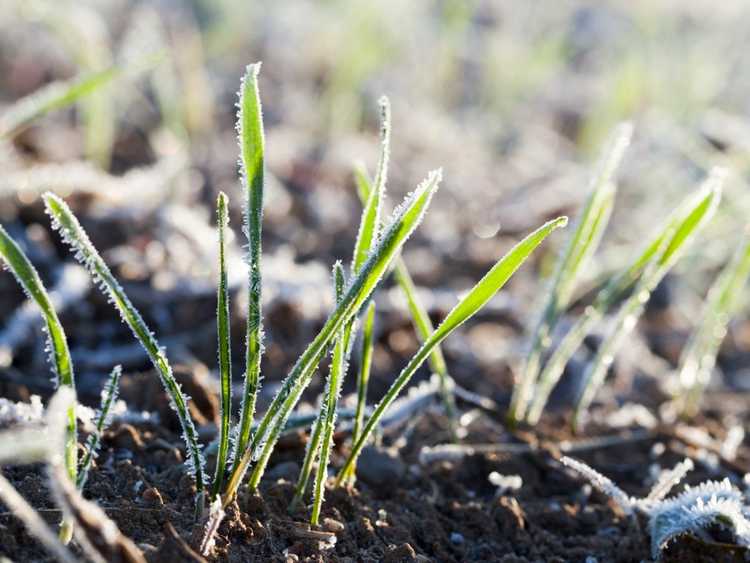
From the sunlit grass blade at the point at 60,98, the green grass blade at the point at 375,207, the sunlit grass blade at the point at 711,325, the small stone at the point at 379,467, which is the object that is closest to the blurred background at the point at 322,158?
the sunlit grass blade at the point at 60,98

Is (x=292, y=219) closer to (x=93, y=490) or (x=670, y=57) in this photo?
(x=93, y=490)

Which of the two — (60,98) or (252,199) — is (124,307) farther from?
(60,98)

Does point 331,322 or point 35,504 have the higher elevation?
point 331,322

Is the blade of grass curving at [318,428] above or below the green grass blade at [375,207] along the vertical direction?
below

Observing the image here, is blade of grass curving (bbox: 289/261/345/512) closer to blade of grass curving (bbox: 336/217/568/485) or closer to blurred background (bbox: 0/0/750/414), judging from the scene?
blade of grass curving (bbox: 336/217/568/485)

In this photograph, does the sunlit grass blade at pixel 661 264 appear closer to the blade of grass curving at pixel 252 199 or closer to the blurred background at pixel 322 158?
the blurred background at pixel 322 158

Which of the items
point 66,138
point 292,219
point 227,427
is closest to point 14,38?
point 66,138
